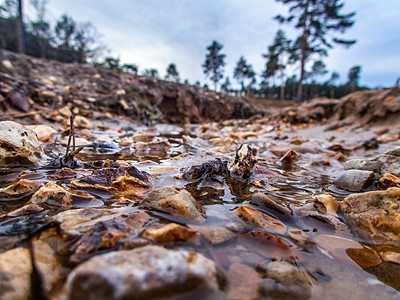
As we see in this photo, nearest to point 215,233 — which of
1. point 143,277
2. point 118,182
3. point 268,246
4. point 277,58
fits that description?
point 268,246

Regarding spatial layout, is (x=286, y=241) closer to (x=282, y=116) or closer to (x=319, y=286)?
(x=319, y=286)

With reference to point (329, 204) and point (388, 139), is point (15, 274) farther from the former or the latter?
point (388, 139)

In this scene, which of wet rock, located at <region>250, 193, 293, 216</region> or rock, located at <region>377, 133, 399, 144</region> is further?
rock, located at <region>377, 133, 399, 144</region>

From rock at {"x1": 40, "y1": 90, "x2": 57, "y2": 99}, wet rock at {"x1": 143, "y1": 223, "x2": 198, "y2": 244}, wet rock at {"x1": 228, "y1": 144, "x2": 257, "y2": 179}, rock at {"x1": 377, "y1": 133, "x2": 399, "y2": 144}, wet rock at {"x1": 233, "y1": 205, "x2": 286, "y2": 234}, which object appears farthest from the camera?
rock at {"x1": 40, "y1": 90, "x2": 57, "y2": 99}

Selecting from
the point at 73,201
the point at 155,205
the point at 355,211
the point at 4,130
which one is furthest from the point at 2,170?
the point at 355,211

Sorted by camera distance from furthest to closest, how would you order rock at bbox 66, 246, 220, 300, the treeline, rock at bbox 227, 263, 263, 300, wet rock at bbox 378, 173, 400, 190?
the treeline < wet rock at bbox 378, 173, 400, 190 < rock at bbox 227, 263, 263, 300 < rock at bbox 66, 246, 220, 300

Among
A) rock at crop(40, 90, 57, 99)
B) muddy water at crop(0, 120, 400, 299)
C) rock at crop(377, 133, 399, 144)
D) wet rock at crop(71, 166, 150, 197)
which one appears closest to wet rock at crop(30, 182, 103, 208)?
muddy water at crop(0, 120, 400, 299)

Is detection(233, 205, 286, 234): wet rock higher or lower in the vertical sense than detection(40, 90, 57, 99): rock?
lower

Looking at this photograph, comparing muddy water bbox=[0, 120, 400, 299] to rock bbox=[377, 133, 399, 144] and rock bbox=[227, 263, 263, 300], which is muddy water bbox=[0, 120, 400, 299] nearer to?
rock bbox=[227, 263, 263, 300]
